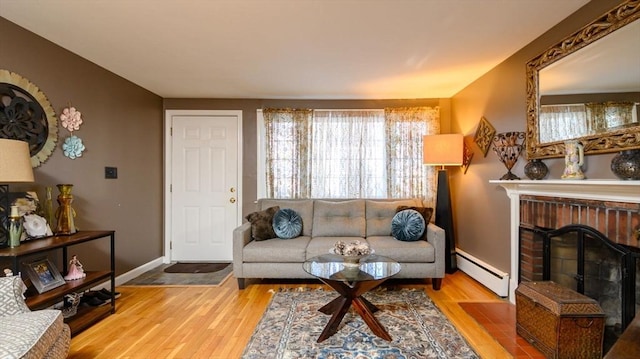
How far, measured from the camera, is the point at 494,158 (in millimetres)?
3053

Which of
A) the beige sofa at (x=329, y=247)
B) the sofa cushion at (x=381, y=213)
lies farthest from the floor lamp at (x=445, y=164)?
the beige sofa at (x=329, y=247)

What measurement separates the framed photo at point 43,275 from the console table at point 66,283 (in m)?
0.04

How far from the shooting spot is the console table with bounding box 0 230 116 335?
1874 millimetres

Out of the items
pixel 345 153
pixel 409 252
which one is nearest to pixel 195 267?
pixel 345 153

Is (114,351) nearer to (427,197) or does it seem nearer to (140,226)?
(140,226)

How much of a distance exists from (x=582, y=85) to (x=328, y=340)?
8.22 ft

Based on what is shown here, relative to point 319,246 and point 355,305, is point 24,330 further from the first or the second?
point 319,246

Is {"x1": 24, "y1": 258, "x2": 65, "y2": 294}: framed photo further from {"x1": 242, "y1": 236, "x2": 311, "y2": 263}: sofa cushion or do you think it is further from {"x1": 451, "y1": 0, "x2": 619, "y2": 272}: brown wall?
{"x1": 451, "y1": 0, "x2": 619, "y2": 272}: brown wall

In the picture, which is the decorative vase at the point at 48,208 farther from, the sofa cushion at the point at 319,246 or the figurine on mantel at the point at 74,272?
the sofa cushion at the point at 319,246

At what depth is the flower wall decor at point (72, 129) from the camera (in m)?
2.66

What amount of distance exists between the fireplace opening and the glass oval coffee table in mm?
1210

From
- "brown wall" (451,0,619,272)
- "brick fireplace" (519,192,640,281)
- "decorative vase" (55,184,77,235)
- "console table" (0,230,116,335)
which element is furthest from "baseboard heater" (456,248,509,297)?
"decorative vase" (55,184,77,235)

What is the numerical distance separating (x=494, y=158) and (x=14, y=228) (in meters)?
4.02

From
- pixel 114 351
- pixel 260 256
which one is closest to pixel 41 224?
pixel 114 351
